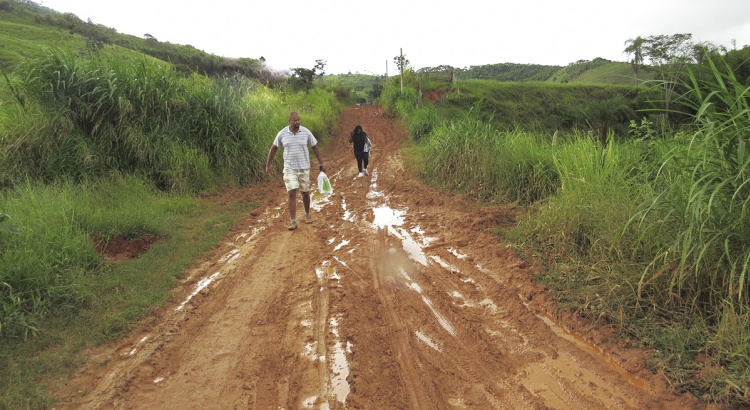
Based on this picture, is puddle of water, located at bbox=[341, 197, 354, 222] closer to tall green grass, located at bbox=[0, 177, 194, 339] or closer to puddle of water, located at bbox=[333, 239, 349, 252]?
puddle of water, located at bbox=[333, 239, 349, 252]

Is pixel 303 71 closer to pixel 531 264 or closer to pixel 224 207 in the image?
pixel 224 207

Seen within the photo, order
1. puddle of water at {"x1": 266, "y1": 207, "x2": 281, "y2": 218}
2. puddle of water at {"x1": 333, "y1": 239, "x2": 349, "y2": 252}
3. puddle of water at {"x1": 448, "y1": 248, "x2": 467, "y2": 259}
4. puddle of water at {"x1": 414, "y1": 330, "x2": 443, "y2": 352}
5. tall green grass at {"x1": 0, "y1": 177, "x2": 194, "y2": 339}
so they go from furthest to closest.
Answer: puddle of water at {"x1": 266, "y1": 207, "x2": 281, "y2": 218} → puddle of water at {"x1": 333, "y1": 239, "x2": 349, "y2": 252} → puddle of water at {"x1": 448, "y1": 248, "x2": 467, "y2": 259} → tall green grass at {"x1": 0, "y1": 177, "x2": 194, "y2": 339} → puddle of water at {"x1": 414, "y1": 330, "x2": 443, "y2": 352}

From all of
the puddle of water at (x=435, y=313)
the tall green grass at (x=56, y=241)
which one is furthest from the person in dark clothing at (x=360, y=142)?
the puddle of water at (x=435, y=313)

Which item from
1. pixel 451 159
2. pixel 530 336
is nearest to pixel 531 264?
pixel 530 336

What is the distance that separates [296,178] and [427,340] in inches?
162

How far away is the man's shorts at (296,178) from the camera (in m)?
6.74

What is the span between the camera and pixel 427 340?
3.34 metres

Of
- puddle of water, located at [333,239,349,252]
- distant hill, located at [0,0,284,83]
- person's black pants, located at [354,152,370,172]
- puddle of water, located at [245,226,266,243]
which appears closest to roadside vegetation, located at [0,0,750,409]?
puddle of water, located at [245,226,266,243]

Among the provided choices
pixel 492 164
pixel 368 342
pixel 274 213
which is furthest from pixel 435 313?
pixel 274 213

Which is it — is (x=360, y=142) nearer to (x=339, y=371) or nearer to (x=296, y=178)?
(x=296, y=178)

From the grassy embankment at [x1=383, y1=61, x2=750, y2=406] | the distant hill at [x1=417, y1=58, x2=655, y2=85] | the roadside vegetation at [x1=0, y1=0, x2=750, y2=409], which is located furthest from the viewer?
the distant hill at [x1=417, y1=58, x2=655, y2=85]

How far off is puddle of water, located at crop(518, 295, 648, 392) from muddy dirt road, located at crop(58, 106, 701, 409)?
0.04 feet

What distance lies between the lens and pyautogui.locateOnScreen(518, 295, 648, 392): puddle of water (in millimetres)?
2721

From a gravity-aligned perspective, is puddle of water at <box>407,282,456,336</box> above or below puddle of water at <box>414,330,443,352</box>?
above
